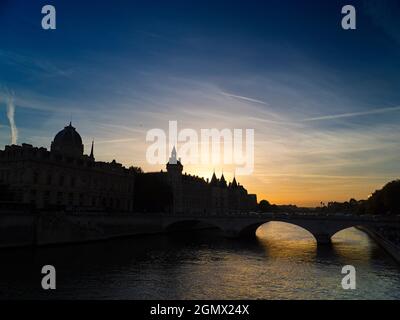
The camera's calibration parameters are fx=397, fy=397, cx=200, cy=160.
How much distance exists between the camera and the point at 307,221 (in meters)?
61.6

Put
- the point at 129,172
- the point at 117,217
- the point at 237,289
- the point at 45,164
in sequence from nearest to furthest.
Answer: the point at 237,289, the point at 45,164, the point at 117,217, the point at 129,172

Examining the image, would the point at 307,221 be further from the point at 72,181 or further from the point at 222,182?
the point at 222,182

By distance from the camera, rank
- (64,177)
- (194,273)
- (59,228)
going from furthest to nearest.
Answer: (64,177), (59,228), (194,273)

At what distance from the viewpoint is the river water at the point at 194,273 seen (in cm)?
2712

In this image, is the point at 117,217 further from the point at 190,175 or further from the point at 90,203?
the point at 190,175

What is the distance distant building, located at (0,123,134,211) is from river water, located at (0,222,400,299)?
18.3 meters

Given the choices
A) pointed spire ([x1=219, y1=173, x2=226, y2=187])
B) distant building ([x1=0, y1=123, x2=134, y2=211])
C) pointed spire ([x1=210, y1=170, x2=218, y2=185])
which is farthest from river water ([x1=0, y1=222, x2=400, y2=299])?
pointed spire ([x1=219, y1=173, x2=226, y2=187])

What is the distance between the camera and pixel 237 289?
28.6 meters

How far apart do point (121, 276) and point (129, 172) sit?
60717mm

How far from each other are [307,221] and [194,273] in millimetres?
31867

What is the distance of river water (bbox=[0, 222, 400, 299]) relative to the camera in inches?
1068

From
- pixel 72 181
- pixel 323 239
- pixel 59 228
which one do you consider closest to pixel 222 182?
pixel 72 181

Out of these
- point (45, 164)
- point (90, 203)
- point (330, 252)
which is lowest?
point (330, 252)

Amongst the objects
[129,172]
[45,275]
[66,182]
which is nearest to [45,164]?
[66,182]
